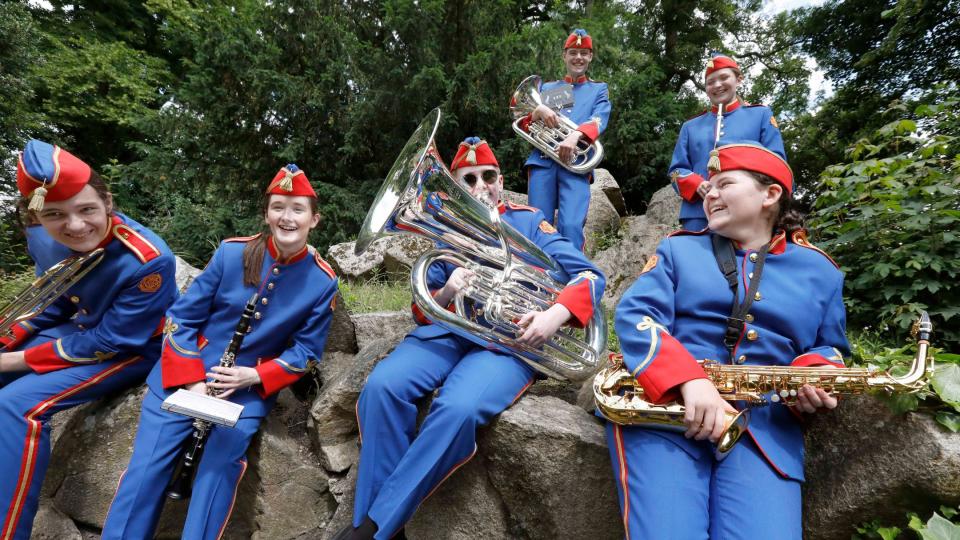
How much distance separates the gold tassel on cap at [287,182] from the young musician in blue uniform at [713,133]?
263cm

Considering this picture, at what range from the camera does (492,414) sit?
2.15 meters

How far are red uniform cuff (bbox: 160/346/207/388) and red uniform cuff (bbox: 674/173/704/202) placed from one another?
324 cm

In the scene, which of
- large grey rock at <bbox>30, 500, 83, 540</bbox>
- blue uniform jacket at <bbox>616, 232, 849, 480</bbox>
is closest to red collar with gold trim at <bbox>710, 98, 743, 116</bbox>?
blue uniform jacket at <bbox>616, 232, 849, 480</bbox>

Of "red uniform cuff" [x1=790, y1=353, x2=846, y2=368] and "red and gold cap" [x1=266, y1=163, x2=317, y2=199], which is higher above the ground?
"red uniform cuff" [x1=790, y1=353, x2=846, y2=368]

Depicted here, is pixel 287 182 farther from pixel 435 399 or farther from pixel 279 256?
pixel 435 399

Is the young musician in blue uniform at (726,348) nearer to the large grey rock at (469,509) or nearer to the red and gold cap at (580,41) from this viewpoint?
the large grey rock at (469,509)

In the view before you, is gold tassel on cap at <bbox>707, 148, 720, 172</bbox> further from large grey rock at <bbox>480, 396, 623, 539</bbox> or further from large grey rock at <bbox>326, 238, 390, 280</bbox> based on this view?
large grey rock at <bbox>326, 238, 390, 280</bbox>

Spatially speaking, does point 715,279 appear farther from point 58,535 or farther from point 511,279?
point 58,535

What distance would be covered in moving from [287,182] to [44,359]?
1.55m

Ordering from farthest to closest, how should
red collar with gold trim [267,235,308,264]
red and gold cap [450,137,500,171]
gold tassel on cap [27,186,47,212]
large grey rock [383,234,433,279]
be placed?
large grey rock [383,234,433,279]
red and gold cap [450,137,500,171]
red collar with gold trim [267,235,308,264]
gold tassel on cap [27,186,47,212]

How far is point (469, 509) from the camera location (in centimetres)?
225

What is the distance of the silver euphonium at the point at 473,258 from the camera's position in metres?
2.27

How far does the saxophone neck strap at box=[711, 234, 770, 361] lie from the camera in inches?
74.0

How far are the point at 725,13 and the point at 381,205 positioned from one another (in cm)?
1272
